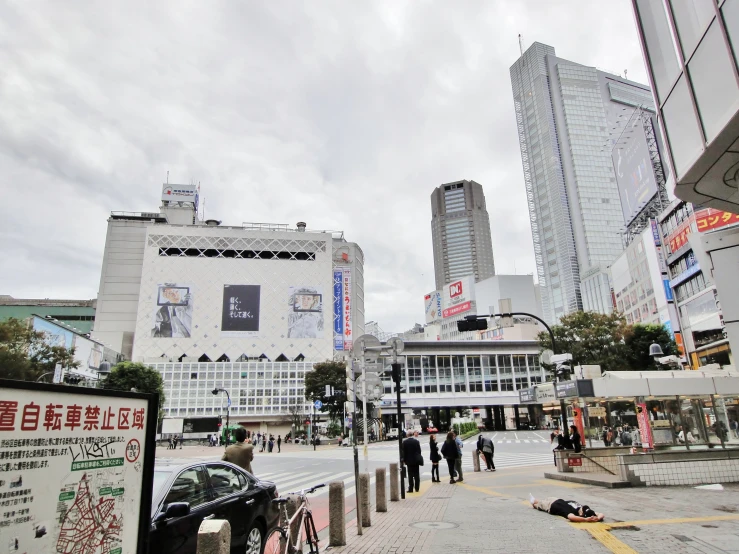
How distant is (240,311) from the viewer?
89.0 meters

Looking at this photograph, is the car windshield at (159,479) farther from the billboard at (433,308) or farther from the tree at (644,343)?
the billboard at (433,308)

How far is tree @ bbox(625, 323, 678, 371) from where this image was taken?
3772 cm

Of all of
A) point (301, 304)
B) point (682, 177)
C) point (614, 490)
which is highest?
point (301, 304)

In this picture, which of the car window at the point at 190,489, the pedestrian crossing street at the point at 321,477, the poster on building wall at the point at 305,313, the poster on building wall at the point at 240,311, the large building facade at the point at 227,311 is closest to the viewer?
the car window at the point at 190,489

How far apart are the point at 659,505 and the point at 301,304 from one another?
83.8 metres

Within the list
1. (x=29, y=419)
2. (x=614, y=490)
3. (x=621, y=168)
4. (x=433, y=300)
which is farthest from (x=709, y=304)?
(x=433, y=300)

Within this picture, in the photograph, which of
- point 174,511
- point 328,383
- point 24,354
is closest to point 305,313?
point 328,383

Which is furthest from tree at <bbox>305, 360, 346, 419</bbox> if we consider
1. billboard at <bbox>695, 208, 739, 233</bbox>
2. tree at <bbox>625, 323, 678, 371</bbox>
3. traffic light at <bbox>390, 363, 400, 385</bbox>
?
traffic light at <bbox>390, 363, 400, 385</bbox>

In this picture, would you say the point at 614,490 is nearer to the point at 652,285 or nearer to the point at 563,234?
the point at 652,285

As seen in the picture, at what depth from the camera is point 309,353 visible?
88562 millimetres

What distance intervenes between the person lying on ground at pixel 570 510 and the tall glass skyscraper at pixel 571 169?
4750 inches

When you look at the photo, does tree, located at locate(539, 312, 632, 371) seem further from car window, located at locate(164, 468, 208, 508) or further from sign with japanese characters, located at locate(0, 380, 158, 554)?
sign with japanese characters, located at locate(0, 380, 158, 554)

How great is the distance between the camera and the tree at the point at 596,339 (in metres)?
34.0

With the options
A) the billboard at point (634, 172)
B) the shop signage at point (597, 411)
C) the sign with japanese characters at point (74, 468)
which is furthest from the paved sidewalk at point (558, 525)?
the billboard at point (634, 172)
